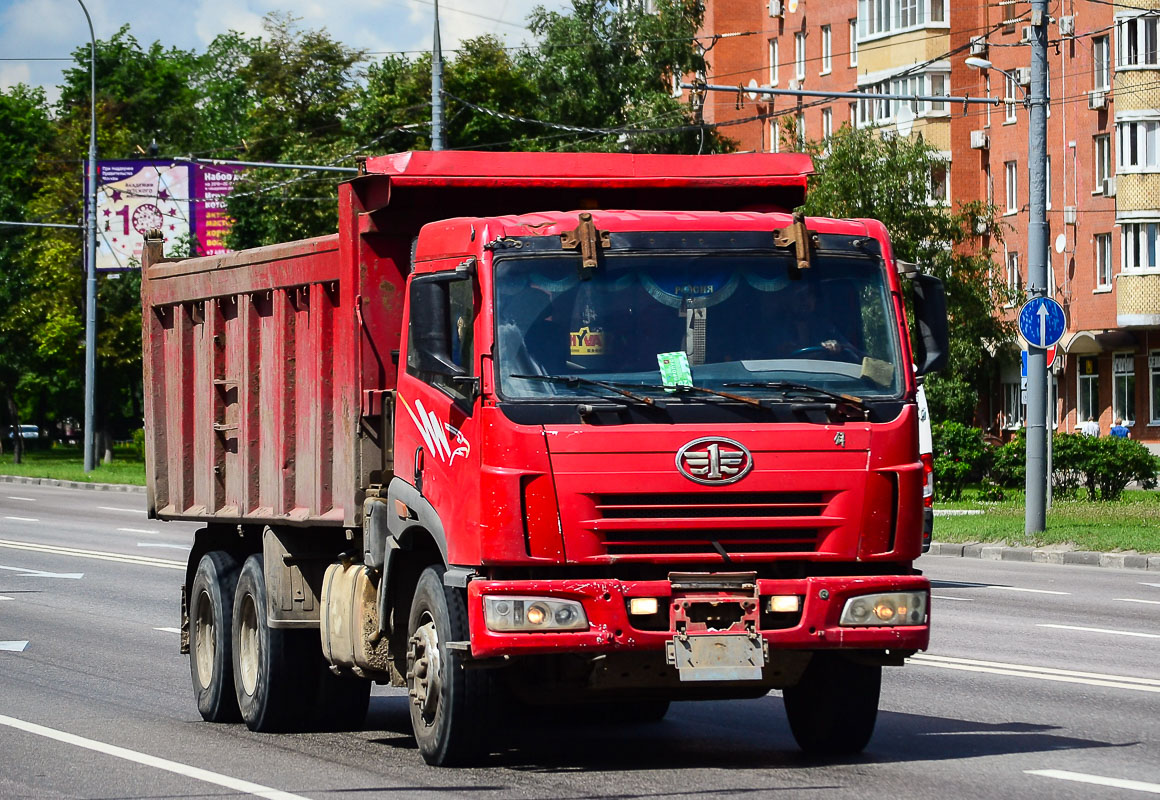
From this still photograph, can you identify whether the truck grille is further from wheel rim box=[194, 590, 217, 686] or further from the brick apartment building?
the brick apartment building

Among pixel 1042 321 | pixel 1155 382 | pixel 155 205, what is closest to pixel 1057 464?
pixel 1042 321

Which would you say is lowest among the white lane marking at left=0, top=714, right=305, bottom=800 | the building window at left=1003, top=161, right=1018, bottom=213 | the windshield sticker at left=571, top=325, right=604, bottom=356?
the white lane marking at left=0, top=714, right=305, bottom=800

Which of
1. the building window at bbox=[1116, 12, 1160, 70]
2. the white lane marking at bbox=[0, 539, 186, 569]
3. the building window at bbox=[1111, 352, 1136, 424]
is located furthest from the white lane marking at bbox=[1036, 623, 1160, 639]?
the building window at bbox=[1111, 352, 1136, 424]

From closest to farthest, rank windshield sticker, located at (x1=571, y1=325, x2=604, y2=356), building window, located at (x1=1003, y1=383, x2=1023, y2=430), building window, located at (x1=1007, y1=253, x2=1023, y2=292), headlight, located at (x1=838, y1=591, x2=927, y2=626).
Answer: headlight, located at (x1=838, y1=591, x2=927, y2=626)
windshield sticker, located at (x1=571, y1=325, x2=604, y2=356)
building window, located at (x1=1007, y1=253, x2=1023, y2=292)
building window, located at (x1=1003, y1=383, x2=1023, y2=430)

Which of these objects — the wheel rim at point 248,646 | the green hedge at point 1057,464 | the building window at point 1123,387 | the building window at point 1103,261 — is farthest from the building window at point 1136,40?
the wheel rim at point 248,646

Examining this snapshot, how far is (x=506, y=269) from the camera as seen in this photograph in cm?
878

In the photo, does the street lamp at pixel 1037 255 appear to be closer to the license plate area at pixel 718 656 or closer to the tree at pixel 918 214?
the license plate area at pixel 718 656

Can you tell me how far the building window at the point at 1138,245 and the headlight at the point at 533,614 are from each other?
165 feet

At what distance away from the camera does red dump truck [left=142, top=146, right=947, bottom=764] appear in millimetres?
8445

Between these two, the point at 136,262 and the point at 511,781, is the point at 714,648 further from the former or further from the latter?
the point at 136,262

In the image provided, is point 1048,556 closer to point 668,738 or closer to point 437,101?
point 437,101

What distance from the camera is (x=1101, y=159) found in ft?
190

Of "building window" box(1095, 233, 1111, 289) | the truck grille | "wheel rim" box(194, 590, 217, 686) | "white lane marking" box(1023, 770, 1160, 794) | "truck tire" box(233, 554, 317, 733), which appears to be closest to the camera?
"white lane marking" box(1023, 770, 1160, 794)

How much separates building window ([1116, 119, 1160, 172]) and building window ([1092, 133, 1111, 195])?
0.81m
